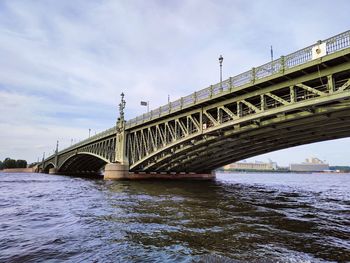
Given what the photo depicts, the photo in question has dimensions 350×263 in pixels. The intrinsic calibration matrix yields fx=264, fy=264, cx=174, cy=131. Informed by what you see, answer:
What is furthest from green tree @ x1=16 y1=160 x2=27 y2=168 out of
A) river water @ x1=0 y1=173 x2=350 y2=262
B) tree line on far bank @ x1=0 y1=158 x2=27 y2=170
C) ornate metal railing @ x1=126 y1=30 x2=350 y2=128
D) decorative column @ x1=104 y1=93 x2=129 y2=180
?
river water @ x1=0 y1=173 x2=350 y2=262

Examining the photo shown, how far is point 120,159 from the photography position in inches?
1841

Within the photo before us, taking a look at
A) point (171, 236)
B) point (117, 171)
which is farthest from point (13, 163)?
point (171, 236)

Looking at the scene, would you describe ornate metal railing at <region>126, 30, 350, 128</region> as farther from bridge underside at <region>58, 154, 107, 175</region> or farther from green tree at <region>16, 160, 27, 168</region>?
green tree at <region>16, 160, 27, 168</region>

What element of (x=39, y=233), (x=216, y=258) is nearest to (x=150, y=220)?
(x=39, y=233)

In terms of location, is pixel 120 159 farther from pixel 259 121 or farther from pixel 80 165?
pixel 80 165

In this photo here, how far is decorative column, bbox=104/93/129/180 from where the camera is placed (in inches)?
1764

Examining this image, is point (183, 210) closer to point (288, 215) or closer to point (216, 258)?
point (288, 215)

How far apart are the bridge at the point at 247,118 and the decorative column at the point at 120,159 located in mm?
170

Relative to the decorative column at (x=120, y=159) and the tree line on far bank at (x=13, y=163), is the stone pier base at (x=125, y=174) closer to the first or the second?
the decorative column at (x=120, y=159)

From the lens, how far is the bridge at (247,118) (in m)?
18.5

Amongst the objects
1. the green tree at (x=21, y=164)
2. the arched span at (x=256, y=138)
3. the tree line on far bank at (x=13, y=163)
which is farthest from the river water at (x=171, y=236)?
the green tree at (x=21, y=164)

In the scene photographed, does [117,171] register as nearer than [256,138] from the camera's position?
No

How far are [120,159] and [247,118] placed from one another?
2919cm

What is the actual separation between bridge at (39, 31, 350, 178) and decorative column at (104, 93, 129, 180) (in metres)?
0.17
